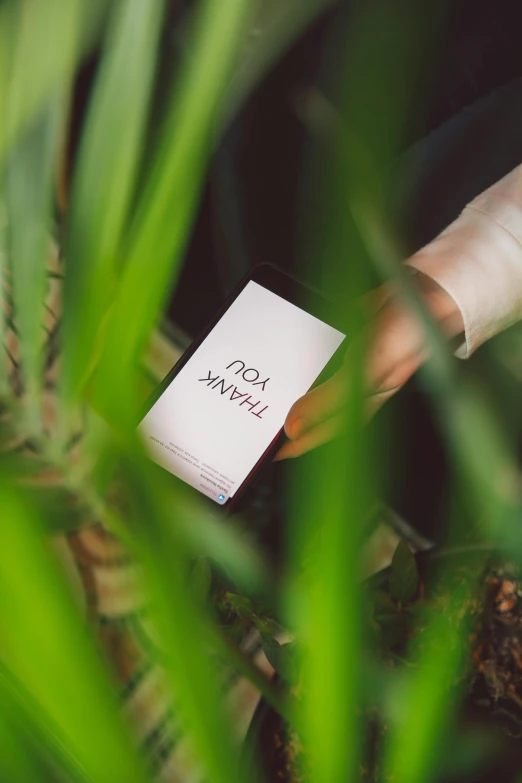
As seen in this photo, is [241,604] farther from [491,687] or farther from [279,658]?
→ [491,687]

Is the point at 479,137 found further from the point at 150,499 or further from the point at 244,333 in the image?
the point at 150,499

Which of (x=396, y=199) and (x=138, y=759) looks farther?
(x=396, y=199)

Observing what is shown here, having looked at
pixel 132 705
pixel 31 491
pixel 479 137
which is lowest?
pixel 132 705

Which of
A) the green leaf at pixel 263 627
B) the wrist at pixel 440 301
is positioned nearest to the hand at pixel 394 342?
the wrist at pixel 440 301

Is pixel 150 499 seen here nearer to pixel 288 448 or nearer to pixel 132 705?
pixel 288 448

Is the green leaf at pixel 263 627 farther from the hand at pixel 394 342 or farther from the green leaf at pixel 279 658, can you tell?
the hand at pixel 394 342

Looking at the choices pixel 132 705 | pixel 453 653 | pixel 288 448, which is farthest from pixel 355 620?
pixel 132 705

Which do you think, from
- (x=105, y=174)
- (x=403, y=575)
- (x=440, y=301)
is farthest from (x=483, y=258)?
(x=105, y=174)

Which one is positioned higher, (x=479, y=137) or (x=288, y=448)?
(x=479, y=137)
